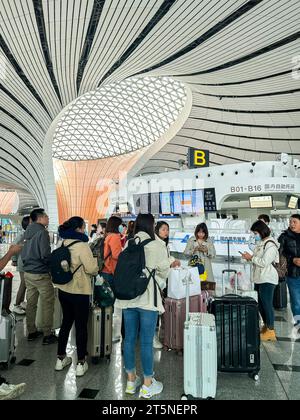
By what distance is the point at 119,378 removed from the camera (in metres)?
2.95

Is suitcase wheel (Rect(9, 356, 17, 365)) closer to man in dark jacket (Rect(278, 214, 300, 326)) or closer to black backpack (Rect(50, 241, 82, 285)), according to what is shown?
black backpack (Rect(50, 241, 82, 285))

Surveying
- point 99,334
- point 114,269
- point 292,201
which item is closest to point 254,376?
point 99,334

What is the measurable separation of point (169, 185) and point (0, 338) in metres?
13.4

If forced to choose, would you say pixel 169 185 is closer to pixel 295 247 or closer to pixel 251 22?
pixel 251 22

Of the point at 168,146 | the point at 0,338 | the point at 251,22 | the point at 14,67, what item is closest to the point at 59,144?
the point at 168,146

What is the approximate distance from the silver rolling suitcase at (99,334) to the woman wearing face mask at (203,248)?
1.66 meters

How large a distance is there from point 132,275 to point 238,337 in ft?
4.38

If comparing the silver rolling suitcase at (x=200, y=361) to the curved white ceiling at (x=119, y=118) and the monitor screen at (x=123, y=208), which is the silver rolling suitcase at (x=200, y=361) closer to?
the monitor screen at (x=123, y=208)

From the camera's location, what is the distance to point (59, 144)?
3653 centimetres

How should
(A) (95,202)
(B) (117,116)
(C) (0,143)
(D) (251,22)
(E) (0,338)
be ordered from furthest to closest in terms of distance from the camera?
1. (A) (95,202)
2. (B) (117,116)
3. (C) (0,143)
4. (D) (251,22)
5. (E) (0,338)

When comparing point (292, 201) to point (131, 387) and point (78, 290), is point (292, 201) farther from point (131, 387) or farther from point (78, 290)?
point (131, 387)

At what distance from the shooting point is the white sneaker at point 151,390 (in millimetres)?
2547

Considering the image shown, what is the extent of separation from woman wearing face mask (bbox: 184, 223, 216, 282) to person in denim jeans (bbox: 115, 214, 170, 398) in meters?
1.85

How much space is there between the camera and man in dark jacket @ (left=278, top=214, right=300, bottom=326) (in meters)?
4.06
